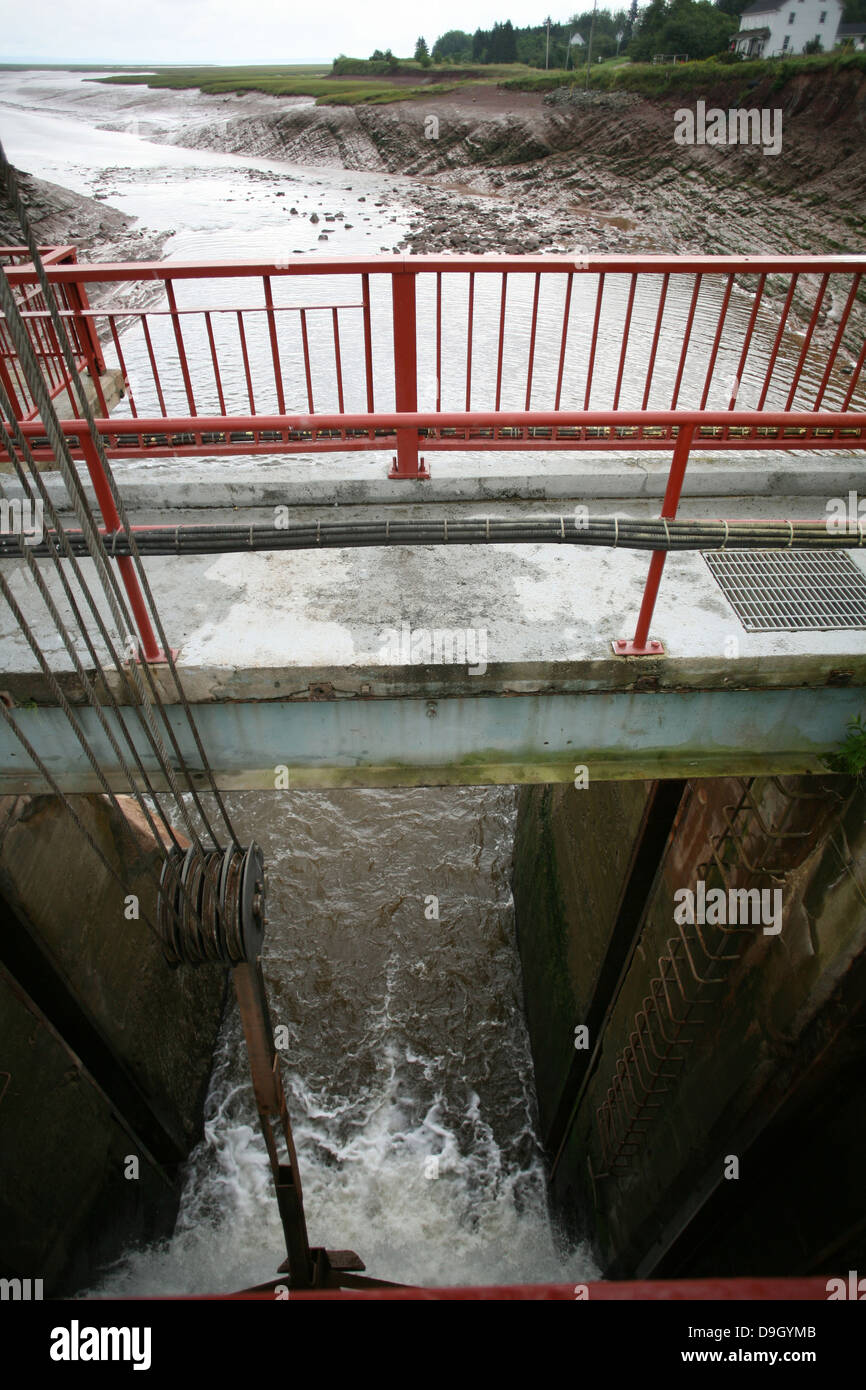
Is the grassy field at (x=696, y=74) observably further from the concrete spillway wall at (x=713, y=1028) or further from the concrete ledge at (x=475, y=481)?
the concrete spillway wall at (x=713, y=1028)

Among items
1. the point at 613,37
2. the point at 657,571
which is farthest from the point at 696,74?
the point at 613,37

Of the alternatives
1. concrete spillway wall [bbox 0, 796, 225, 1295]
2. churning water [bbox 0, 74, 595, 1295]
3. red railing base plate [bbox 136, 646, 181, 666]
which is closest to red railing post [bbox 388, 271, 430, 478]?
red railing base plate [bbox 136, 646, 181, 666]

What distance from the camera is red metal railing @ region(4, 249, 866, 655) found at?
388cm

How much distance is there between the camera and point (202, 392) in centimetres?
1292

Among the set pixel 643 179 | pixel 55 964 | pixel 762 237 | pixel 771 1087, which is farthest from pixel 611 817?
pixel 643 179

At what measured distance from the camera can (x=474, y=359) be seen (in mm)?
14406

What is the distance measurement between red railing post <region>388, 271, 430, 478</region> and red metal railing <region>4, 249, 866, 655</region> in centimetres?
1

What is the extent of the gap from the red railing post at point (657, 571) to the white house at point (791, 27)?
59.2 m

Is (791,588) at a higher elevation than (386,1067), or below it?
higher

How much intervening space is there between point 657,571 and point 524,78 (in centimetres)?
5918

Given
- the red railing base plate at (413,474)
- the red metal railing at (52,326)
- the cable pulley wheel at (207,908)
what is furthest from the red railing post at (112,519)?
the red railing base plate at (413,474)

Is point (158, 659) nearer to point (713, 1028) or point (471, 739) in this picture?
point (471, 739)

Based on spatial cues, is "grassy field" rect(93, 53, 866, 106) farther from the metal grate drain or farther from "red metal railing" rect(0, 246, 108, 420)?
"red metal railing" rect(0, 246, 108, 420)

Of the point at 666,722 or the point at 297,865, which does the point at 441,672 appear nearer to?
the point at 666,722
